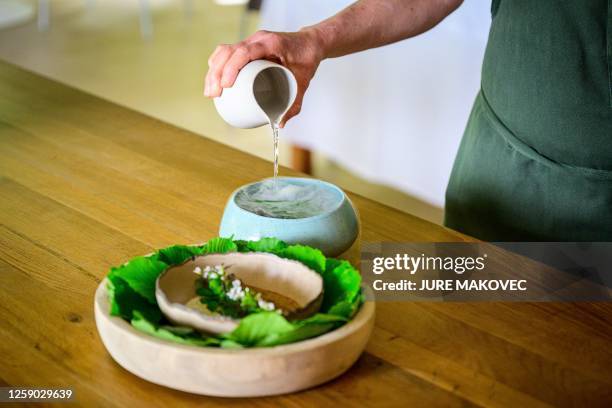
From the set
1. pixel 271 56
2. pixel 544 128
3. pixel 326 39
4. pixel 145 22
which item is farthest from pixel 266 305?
pixel 145 22

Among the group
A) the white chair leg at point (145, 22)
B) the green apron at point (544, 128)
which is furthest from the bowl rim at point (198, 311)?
the white chair leg at point (145, 22)

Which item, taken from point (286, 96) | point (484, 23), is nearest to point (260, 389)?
point (286, 96)

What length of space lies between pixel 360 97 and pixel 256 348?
2009 mm

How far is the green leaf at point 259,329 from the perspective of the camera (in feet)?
2.62

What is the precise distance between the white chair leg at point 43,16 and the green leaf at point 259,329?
4499 mm

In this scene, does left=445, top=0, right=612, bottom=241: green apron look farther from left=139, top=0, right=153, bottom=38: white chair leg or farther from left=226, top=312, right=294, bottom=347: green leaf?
left=139, top=0, right=153, bottom=38: white chair leg

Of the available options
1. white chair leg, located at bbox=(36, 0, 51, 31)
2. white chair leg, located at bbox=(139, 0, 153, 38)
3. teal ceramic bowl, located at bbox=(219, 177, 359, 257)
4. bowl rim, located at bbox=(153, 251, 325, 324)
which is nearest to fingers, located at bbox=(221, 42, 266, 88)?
teal ceramic bowl, located at bbox=(219, 177, 359, 257)

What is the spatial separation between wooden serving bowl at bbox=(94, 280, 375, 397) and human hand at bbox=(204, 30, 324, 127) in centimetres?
37

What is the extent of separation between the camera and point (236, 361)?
0.79 meters

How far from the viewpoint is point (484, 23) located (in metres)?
2.35

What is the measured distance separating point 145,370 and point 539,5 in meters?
0.90

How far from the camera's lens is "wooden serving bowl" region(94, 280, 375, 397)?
796 millimetres

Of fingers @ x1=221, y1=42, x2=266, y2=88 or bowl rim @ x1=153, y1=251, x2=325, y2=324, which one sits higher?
fingers @ x1=221, y1=42, x2=266, y2=88

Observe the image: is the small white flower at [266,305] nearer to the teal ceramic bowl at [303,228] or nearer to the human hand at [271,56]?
the teal ceramic bowl at [303,228]
